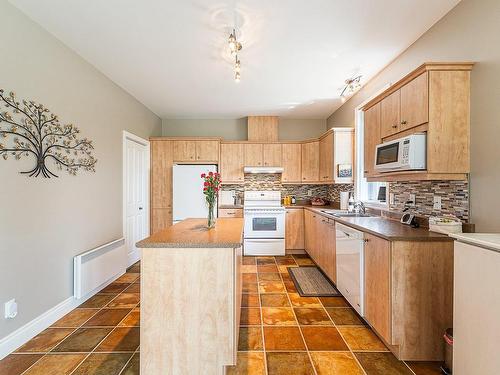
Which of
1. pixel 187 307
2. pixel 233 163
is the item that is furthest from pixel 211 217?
pixel 233 163

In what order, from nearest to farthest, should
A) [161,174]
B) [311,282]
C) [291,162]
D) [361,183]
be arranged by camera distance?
[311,282] → [361,183] → [161,174] → [291,162]

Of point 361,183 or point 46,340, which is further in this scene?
point 361,183

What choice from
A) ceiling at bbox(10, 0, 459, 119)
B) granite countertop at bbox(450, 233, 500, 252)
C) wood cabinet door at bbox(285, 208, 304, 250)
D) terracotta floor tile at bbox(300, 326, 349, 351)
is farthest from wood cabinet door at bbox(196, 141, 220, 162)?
granite countertop at bbox(450, 233, 500, 252)

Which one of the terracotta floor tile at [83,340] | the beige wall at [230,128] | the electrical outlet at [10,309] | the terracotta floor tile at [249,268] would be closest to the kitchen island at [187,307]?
the terracotta floor tile at [83,340]

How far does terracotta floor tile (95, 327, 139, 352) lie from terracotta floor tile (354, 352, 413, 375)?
1.76m

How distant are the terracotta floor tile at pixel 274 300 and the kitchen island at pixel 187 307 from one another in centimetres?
110

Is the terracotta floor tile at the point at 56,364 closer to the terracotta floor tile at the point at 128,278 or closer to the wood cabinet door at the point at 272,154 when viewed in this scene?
the terracotta floor tile at the point at 128,278

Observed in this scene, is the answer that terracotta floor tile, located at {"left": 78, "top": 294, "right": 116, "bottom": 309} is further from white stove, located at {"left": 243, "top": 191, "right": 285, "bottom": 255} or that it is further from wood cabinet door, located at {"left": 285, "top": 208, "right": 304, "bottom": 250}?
wood cabinet door, located at {"left": 285, "top": 208, "right": 304, "bottom": 250}

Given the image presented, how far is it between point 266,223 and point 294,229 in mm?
541

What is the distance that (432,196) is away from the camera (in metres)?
2.16

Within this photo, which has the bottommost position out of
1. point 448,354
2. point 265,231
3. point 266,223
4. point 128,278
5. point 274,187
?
point 128,278

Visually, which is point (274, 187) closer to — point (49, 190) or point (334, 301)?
point (334, 301)

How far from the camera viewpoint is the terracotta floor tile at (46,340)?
1900mm

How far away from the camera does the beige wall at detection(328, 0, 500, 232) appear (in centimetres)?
161
